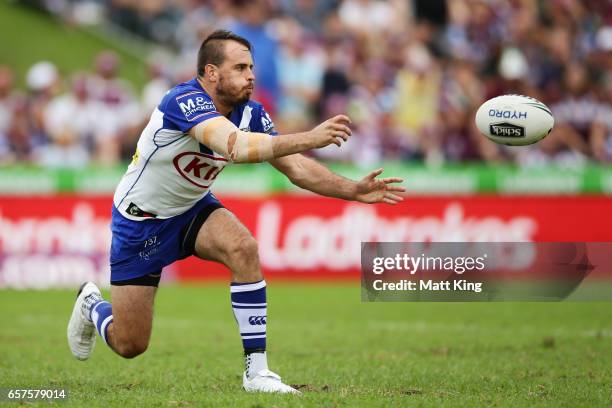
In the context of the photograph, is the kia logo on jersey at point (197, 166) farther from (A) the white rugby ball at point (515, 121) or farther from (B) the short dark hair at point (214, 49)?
(A) the white rugby ball at point (515, 121)

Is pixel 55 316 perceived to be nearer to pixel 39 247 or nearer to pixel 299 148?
pixel 39 247

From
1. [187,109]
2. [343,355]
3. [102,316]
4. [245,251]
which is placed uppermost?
[187,109]

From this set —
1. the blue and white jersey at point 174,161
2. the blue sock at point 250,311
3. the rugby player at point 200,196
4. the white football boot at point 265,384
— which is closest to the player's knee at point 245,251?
the rugby player at point 200,196

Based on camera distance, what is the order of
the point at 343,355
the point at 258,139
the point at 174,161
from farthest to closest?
the point at 343,355 < the point at 174,161 < the point at 258,139

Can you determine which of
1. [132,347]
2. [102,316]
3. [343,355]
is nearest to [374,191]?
[132,347]

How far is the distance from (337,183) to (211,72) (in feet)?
3.96

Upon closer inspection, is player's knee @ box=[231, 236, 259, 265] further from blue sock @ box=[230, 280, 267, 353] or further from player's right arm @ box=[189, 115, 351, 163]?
player's right arm @ box=[189, 115, 351, 163]

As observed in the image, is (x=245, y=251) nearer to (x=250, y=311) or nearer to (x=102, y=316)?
(x=250, y=311)

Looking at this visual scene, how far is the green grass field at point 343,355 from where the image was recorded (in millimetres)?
7238

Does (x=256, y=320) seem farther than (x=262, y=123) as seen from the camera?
No

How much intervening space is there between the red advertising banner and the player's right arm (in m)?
9.12

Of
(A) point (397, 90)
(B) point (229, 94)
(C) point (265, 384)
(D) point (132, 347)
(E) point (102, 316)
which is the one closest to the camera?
(C) point (265, 384)

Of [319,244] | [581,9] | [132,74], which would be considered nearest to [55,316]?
[319,244]

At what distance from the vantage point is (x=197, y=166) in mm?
→ 7773
